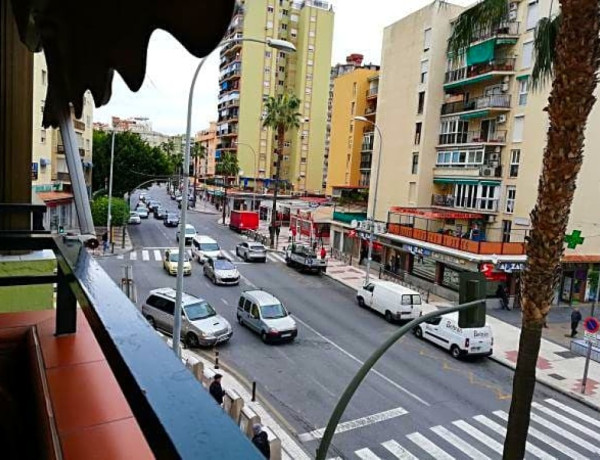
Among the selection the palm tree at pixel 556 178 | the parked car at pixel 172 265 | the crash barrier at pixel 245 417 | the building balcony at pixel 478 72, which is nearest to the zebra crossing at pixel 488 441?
the crash barrier at pixel 245 417

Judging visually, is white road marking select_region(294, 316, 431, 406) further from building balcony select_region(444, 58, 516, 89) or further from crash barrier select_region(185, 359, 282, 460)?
building balcony select_region(444, 58, 516, 89)

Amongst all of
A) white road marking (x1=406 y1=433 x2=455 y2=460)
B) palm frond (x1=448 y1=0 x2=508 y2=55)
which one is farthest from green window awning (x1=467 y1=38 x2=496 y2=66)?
white road marking (x1=406 y1=433 x2=455 y2=460)

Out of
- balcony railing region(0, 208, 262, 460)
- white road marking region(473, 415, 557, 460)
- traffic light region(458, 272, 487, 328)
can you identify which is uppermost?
balcony railing region(0, 208, 262, 460)

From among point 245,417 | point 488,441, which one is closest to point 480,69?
point 488,441

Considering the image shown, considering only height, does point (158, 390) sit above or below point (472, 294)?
above

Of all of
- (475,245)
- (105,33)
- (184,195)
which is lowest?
(475,245)

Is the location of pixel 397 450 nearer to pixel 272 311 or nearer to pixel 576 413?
pixel 576 413

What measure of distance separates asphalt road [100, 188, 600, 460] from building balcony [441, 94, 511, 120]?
14.1 meters

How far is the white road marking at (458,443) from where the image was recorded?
10788 mm

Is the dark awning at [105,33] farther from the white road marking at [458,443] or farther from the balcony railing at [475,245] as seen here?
the balcony railing at [475,245]

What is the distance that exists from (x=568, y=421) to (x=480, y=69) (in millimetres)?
21899

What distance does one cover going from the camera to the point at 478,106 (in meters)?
29.4

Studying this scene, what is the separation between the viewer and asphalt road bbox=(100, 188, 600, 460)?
36.8 feet

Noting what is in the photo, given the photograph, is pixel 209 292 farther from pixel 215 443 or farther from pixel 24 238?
pixel 215 443
